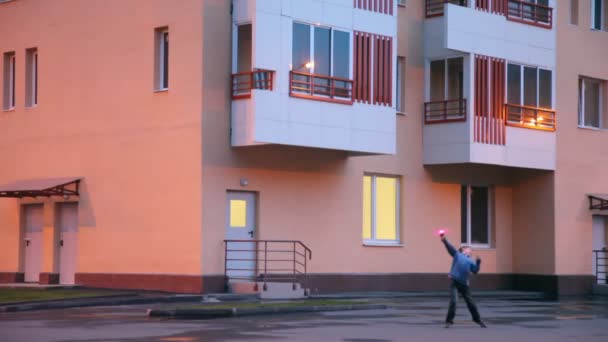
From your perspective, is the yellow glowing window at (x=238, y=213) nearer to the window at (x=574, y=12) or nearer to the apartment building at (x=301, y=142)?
the apartment building at (x=301, y=142)

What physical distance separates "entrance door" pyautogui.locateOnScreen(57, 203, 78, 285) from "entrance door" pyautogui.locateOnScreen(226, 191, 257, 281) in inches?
197

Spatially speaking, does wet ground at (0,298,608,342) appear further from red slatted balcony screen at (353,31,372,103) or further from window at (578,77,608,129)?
window at (578,77,608,129)

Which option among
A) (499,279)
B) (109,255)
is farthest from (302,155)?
(499,279)

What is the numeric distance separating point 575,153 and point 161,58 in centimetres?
1425

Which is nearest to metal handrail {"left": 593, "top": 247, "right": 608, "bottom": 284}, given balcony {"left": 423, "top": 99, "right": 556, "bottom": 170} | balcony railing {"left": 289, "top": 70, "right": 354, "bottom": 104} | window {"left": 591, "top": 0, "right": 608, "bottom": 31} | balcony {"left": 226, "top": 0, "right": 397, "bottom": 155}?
balcony {"left": 423, "top": 99, "right": 556, "bottom": 170}

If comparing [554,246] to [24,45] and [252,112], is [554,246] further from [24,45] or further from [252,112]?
[24,45]

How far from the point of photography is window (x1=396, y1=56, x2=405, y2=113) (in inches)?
1332

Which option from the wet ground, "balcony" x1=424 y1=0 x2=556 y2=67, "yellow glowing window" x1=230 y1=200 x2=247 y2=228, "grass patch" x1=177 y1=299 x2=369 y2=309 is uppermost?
"balcony" x1=424 y1=0 x2=556 y2=67

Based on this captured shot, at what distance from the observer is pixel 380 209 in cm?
3344

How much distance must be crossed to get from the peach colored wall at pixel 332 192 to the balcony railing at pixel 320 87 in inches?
68.6

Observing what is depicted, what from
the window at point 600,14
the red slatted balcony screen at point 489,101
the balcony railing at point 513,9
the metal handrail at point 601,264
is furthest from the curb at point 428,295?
the window at point 600,14

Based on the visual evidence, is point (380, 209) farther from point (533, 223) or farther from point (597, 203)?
point (597, 203)

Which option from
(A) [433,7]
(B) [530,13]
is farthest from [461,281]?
(B) [530,13]

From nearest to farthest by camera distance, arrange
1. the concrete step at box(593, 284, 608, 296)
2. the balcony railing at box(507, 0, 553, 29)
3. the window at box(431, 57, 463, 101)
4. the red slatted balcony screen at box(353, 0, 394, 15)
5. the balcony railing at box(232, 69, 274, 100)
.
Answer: the balcony railing at box(232, 69, 274, 100), the red slatted balcony screen at box(353, 0, 394, 15), the window at box(431, 57, 463, 101), the balcony railing at box(507, 0, 553, 29), the concrete step at box(593, 284, 608, 296)
